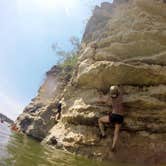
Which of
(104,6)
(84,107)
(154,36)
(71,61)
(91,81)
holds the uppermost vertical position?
(104,6)

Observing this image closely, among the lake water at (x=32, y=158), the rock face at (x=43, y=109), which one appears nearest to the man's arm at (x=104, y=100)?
the lake water at (x=32, y=158)

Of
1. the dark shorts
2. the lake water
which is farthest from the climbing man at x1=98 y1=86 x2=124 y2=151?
the lake water

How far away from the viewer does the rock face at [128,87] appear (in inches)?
444

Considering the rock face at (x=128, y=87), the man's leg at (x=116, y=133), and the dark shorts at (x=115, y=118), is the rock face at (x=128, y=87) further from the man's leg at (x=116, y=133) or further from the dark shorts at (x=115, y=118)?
the dark shorts at (x=115, y=118)

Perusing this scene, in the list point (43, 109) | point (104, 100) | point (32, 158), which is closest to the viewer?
point (32, 158)

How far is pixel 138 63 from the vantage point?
12.5 metres

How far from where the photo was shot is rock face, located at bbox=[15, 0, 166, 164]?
11281 millimetres

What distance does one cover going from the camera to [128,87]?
492 inches

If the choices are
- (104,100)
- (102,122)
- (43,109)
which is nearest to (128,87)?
(104,100)

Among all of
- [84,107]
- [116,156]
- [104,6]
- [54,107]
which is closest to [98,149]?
[116,156]

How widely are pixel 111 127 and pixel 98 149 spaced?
1.08m

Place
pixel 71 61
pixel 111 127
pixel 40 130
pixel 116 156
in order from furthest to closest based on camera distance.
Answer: pixel 71 61 → pixel 40 130 → pixel 111 127 → pixel 116 156

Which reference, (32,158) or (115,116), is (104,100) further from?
(32,158)

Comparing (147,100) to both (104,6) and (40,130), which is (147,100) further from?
(104,6)
